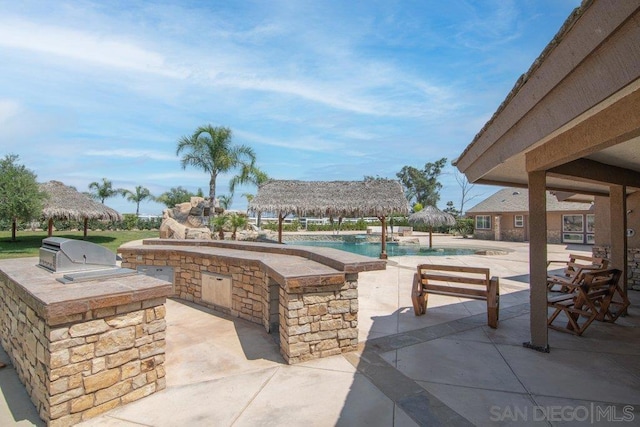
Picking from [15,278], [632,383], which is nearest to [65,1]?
[15,278]

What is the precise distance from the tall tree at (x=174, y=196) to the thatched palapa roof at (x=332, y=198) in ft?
96.5

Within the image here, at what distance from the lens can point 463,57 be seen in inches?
367

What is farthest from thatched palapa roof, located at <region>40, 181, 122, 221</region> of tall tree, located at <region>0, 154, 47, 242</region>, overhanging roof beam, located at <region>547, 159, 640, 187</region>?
overhanging roof beam, located at <region>547, 159, 640, 187</region>

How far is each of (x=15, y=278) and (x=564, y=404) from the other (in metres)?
5.90

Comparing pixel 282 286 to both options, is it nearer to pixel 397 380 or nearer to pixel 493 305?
pixel 397 380

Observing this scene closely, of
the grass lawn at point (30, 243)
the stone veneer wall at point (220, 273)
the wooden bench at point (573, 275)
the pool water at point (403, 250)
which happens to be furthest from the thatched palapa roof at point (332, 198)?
the stone veneer wall at point (220, 273)

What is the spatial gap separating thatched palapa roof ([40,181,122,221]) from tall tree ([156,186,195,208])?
64.4 ft

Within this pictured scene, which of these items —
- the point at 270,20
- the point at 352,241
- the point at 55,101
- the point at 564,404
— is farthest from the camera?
the point at 352,241

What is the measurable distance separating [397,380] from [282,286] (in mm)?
1680

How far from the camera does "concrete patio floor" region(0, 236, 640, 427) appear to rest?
9.21 ft

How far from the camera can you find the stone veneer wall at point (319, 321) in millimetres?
3834

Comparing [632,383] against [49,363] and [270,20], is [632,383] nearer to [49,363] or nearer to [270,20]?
[49,363]

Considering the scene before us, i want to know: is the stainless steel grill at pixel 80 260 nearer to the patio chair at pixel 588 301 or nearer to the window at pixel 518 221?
the patio chair at pixel 588 301

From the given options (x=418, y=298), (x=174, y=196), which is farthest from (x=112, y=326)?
(x=174, y=196)
